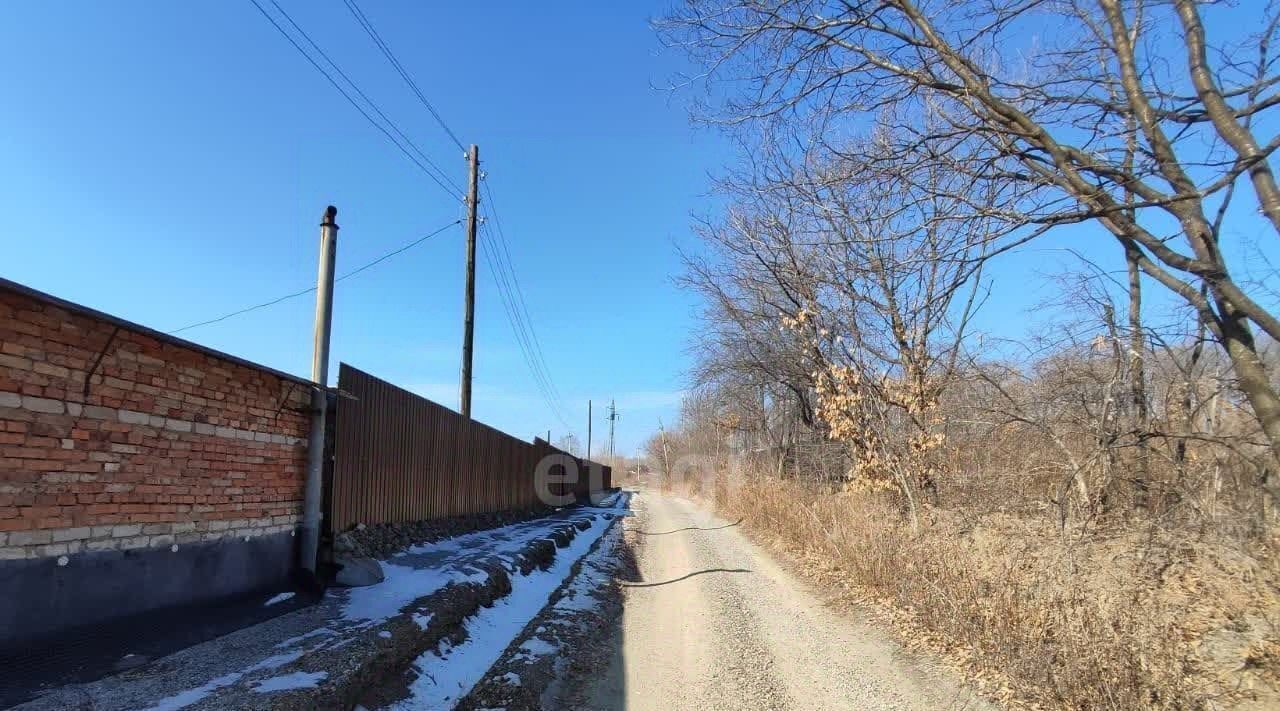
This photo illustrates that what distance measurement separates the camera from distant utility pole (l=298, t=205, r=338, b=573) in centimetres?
721

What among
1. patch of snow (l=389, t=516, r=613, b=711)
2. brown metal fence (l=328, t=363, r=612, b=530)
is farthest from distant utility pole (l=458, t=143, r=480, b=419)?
patch of snow (l=389, t=516, r=613, b=711)

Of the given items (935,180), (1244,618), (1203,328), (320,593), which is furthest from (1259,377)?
(320,593)

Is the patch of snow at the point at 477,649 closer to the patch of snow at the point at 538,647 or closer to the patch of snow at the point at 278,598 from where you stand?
the patch of snow at the point at 538,647

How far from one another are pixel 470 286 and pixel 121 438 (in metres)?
12.6

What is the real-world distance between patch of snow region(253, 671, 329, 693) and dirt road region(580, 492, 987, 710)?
6.75 feet

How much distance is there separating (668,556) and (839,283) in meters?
6.73

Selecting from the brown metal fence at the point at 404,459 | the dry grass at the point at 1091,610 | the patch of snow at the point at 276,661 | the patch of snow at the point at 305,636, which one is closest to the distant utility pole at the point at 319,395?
the brown metal fence at the point at 404,459

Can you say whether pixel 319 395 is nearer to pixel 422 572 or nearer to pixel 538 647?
pixel 422 572

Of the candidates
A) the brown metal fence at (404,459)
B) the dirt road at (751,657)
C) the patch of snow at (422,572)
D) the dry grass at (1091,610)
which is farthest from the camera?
the brown metal fence at (404,459)

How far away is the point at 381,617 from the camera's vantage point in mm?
6082

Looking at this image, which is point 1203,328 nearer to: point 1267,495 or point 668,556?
point 1267,495

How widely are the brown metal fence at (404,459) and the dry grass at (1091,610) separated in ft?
21.4

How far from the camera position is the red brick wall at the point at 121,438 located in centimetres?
416

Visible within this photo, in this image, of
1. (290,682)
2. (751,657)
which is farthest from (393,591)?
(751,657)
